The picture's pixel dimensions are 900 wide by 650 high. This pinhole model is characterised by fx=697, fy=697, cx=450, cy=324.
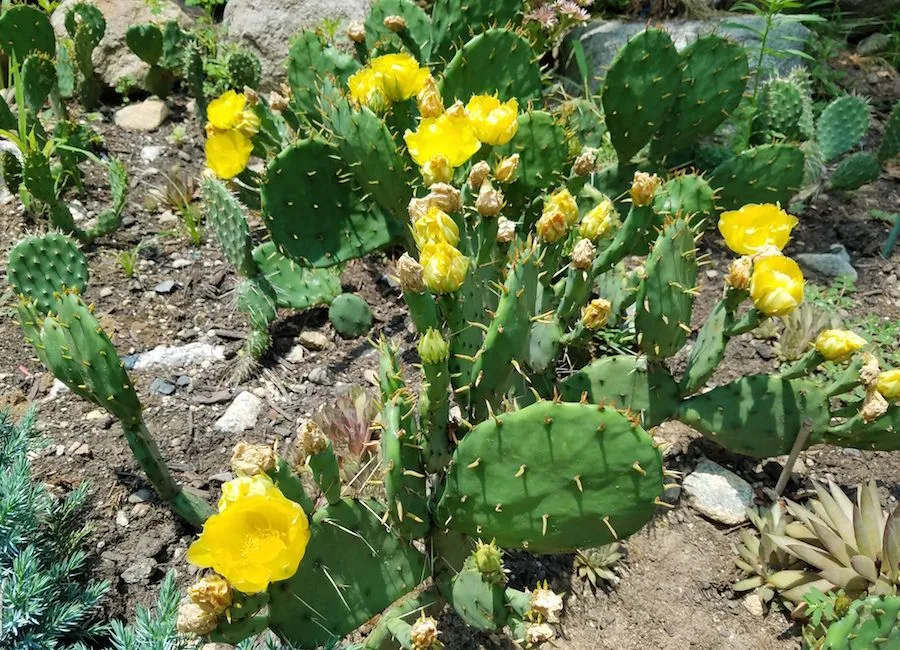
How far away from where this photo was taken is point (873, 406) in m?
1.69

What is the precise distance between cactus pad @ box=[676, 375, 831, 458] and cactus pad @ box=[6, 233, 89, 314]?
1973mm

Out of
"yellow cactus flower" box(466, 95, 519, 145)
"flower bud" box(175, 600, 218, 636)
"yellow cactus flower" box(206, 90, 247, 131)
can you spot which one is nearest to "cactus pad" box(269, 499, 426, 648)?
"flower bud" box(175, 600, 218, 636)

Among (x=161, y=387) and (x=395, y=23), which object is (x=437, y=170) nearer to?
(x=395, y=23)

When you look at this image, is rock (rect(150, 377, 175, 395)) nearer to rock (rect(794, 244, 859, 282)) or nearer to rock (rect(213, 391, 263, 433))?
rock (rect(213, 391, 263, 433))

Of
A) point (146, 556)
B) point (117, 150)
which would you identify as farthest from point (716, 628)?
point (117, 150)

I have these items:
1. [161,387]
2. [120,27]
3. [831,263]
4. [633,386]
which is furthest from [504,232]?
[120,27]

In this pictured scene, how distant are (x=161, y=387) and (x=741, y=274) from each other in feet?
6.12

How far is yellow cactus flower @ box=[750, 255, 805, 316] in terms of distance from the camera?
160 cm

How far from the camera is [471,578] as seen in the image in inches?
56.2

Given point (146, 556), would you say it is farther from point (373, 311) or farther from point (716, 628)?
point (716, 628)

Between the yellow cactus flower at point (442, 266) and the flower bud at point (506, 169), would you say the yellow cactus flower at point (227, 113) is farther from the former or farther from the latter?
the yellow cactus flower at point (442, 266)

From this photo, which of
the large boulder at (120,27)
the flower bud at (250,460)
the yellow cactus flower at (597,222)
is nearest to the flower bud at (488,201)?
the yellow cactus flower at (597,222)

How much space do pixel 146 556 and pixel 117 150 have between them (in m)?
2.36

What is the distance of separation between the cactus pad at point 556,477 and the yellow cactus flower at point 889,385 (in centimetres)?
74
